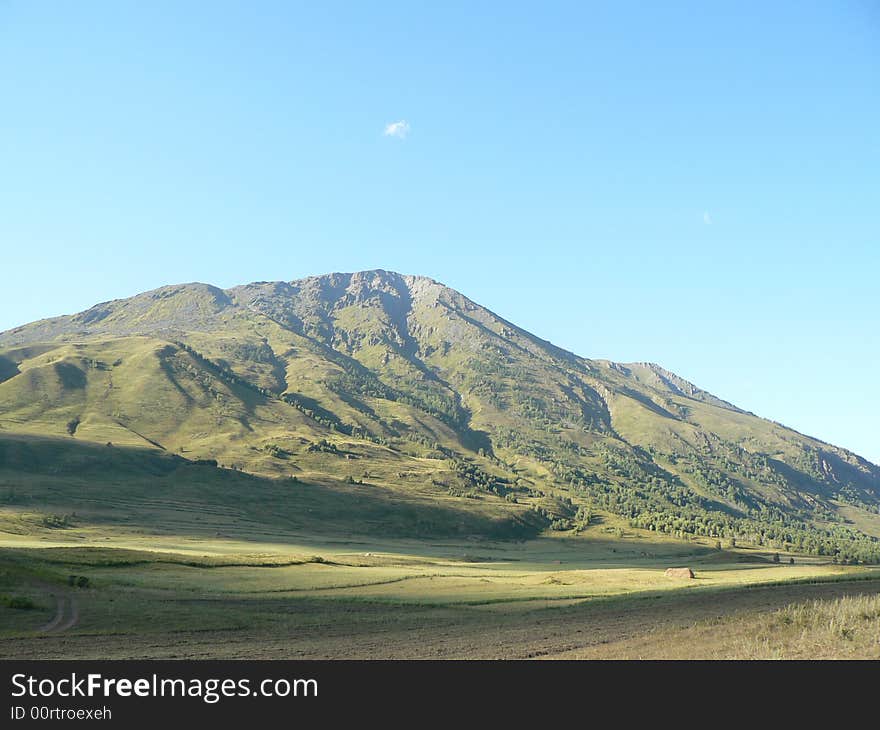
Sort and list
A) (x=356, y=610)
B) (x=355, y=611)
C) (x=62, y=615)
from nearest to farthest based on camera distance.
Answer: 1. (x=62, y=615)
2. (x=355, y=611)
3. (x=356, y=610)

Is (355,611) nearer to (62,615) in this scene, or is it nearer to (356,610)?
(356,610)

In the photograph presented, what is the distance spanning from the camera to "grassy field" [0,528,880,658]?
3219cm

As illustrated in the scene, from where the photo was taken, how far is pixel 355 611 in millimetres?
52344

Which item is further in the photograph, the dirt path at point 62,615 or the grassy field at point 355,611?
the dirt path at point 62,615

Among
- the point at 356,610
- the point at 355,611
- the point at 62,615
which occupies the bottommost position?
the point at 356,610

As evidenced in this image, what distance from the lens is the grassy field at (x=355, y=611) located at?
3219cm

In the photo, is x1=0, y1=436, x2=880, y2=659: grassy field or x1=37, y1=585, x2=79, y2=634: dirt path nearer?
x1=0, y1=436, x2=880, y2=659: grassy field

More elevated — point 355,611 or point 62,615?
point 62,615

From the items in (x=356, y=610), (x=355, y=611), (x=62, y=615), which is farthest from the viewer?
(x=356, y=610)

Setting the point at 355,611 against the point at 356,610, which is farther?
the point at 356,610

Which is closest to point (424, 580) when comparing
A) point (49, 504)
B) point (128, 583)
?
point (128, 583)

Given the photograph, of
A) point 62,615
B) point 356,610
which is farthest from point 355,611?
point 62,615
